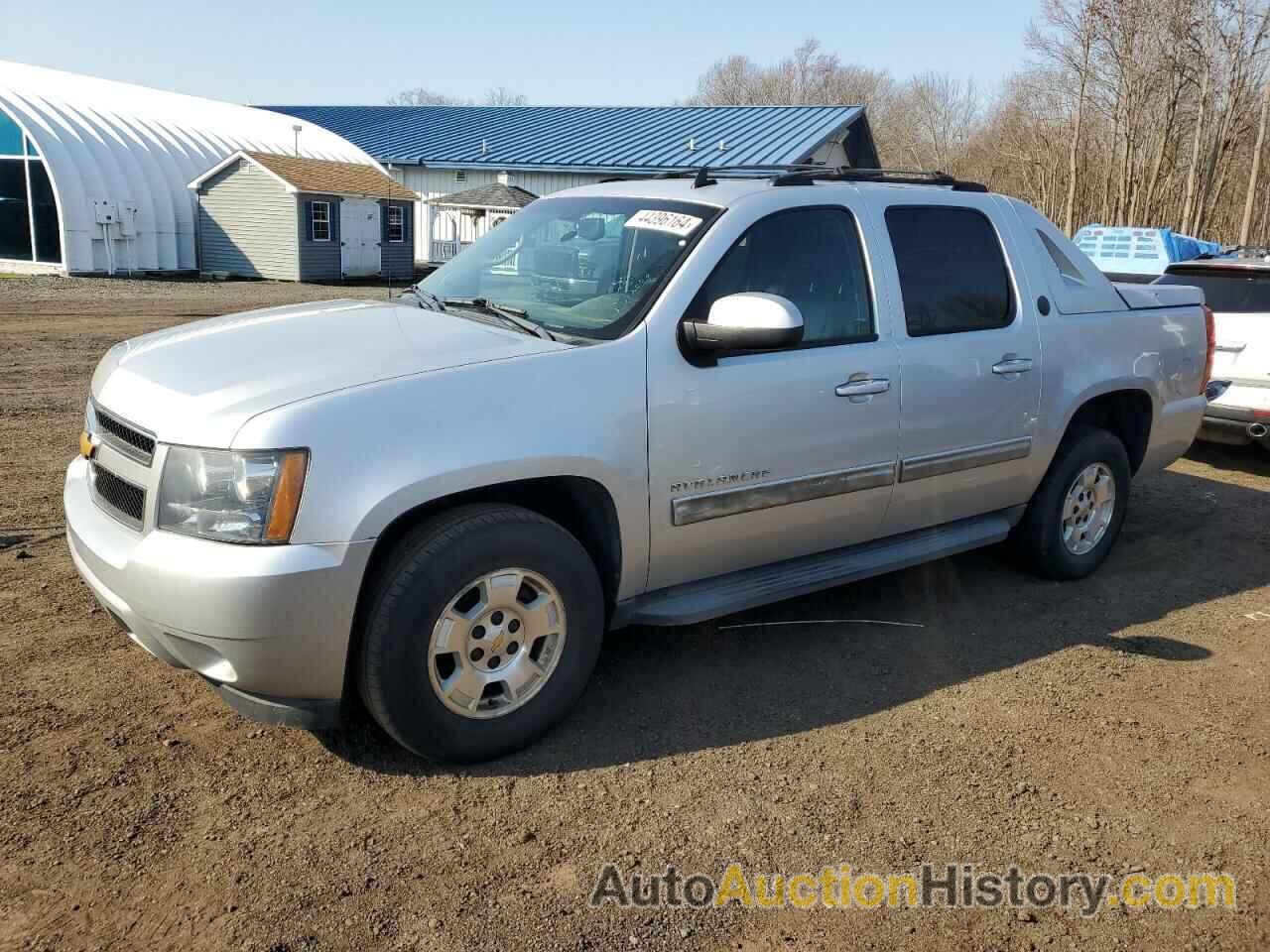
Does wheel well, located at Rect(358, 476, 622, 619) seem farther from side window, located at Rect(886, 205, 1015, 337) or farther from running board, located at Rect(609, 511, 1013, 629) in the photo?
side window, located at Rect(886, 205, 1015, 337)

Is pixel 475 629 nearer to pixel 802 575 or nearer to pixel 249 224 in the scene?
pixel 802 575

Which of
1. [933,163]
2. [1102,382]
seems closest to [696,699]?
[1102,382]

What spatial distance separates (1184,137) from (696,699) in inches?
1228

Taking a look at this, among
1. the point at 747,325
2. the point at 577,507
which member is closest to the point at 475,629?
the point at 577,507

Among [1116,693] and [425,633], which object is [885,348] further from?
[425,633]

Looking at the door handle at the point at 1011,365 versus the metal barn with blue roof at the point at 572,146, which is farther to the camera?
the metal barn with blue roof at the point at 572,146

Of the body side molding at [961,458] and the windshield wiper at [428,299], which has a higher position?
the windshield wiper at [428,299]

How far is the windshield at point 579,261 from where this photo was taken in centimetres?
397

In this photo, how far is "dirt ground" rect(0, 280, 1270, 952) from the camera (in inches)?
113

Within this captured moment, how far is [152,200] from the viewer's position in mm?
27172

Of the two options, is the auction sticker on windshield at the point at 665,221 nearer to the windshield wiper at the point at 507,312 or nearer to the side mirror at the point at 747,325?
the side mirror at the point at 747,325

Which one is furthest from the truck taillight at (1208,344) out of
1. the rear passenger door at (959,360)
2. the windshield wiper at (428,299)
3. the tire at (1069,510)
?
the windshield wiper at (428,299)

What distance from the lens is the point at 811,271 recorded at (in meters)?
4.34

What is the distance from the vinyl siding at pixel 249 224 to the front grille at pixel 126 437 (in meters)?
26.2
